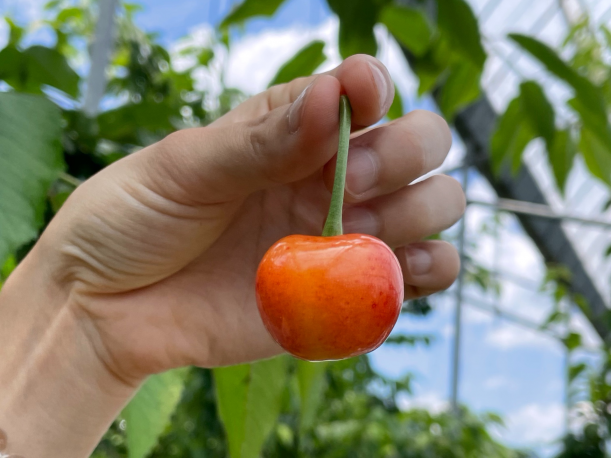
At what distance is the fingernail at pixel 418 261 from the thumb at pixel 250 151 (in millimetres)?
175

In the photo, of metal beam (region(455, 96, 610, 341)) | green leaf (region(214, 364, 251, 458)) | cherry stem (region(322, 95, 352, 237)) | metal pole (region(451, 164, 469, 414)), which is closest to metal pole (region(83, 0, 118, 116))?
green leaf (region(214, 364, 251, 458))

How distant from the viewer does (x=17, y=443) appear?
43cm

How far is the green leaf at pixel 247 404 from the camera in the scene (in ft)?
1.35

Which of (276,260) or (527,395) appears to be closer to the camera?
(276,260)

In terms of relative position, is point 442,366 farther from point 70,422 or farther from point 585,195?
point 70,422

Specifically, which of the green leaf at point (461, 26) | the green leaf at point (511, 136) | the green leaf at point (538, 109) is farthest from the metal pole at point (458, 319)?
the green leaf at point (461, 26)

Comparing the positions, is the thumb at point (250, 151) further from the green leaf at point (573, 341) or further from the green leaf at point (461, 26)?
the green leaf at point (573, 341)

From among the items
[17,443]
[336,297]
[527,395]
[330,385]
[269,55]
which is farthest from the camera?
[527,395]

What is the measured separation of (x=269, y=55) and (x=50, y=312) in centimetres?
269

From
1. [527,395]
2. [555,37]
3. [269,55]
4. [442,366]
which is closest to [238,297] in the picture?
[269,55]

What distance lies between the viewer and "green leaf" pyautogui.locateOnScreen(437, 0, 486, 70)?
45 centimetres

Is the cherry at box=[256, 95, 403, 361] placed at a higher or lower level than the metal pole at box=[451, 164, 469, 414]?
higher

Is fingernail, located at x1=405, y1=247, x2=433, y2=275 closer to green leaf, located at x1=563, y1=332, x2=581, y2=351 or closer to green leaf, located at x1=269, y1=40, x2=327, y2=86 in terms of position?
green leaf, located at x1=269, y1=40, x2=327, y2=86

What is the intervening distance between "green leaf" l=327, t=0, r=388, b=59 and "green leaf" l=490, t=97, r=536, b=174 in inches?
9.0
